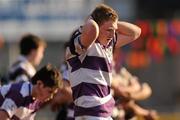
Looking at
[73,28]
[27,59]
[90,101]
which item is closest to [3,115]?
[90,101]

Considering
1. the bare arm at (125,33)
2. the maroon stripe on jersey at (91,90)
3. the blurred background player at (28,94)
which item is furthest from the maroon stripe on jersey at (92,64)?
the blurred background player at (28,94)

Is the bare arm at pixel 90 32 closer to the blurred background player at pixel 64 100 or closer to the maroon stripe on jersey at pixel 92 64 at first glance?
the maroon stripe on jersey at pixel 92 64

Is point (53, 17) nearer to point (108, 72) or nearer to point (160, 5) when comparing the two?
point (160, 5)

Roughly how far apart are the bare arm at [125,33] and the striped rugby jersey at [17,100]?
1032mm

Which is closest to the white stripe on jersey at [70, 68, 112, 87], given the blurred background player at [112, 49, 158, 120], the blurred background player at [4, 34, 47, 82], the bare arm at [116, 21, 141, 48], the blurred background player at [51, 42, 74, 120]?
the bare arm at [116, 21, 141, 48]

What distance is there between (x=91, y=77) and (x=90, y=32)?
488 mm

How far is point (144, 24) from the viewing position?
103ft

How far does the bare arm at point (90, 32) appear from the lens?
343 inches

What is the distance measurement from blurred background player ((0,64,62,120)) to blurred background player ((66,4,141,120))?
0.59m

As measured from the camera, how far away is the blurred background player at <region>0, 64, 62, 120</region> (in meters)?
9.66

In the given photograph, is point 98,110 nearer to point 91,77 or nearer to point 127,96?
point 91,77

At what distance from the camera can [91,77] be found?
9.00 metres

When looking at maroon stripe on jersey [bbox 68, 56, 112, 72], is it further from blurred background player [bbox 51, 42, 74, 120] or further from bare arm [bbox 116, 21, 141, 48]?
blurred background player [bbox 51, 42, 74, 120]

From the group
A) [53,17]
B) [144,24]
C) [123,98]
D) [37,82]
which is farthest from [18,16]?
[37,82]
